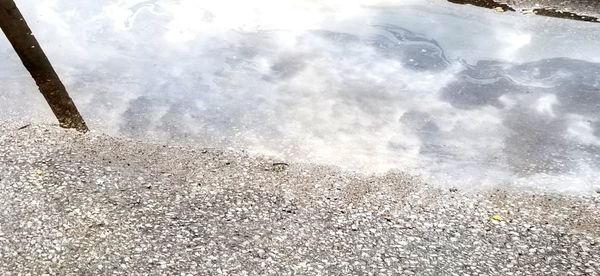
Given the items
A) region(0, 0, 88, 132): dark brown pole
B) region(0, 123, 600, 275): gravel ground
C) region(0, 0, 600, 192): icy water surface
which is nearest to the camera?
region(0, 123, 600, 275): gravel ground

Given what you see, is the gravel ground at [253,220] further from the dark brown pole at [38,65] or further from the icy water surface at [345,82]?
the dark brown pole at [38,65]

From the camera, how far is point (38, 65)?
5.48 meters

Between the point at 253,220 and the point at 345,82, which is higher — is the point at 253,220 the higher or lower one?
the lower one

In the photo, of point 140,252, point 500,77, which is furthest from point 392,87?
point 140,252

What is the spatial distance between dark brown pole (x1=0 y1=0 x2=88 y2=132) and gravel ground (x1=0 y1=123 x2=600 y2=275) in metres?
0.45

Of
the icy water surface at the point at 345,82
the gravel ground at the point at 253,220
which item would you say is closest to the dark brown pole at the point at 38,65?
the icy water surface at the point at 345,82

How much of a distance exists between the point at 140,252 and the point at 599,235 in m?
3.05

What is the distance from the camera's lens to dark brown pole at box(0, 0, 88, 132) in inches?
191

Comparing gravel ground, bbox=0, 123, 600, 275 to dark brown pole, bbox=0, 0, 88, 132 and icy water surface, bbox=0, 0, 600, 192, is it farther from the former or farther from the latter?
dark brown pole, bbox=0, 0, 88, 132

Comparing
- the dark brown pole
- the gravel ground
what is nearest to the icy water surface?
the dark brown pole

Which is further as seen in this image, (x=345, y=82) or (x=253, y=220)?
(x=345, y=82)

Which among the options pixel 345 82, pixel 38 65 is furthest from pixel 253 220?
pixel 38 65

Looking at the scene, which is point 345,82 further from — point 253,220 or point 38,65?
point 38,65

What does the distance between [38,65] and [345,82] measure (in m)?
3.00
